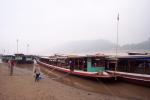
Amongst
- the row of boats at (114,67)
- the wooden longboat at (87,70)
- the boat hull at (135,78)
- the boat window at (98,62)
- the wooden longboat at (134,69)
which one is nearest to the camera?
the boat hull at (135,78)

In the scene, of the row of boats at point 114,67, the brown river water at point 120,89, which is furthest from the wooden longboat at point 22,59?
the brown river water at point 120,89

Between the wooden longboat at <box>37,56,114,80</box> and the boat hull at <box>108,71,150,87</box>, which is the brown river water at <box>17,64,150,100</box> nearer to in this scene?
the boat hull at <box>108,71,150,87</box>

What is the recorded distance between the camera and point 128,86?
51.4ft

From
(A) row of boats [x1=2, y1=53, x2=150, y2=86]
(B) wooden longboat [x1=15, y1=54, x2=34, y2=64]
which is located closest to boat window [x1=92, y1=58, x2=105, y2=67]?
(A) row of boats [x1=2, y1=53, x2=150, y2=86]

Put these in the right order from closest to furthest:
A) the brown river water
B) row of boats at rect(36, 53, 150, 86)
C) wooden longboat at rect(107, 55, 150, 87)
Answer: 1. the brown river water
2. wooden longboat at rect(107, 55, 150, 87)
3. row of boats at rect(36, 53, 150, 86)

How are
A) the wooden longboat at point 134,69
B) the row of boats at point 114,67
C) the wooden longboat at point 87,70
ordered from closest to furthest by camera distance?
the wooden longboat at point 134,69 < the row of boats at point 114,67 < the wooden longboat at point 87,70

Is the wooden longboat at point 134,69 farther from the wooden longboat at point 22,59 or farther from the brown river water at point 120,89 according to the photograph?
the wooden longboat at point 22,59

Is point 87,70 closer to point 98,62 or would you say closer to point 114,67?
point 98,62

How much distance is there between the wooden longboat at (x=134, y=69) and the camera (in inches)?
590

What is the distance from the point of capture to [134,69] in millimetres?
16875

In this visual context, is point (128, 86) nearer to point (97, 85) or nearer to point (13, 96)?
point (97, 85)

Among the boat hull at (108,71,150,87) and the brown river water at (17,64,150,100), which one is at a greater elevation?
the boat hull at (108,71,150,87)

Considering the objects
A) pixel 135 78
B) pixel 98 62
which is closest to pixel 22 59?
pixel 98 62

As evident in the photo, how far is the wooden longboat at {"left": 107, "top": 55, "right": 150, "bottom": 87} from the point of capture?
14997mm
